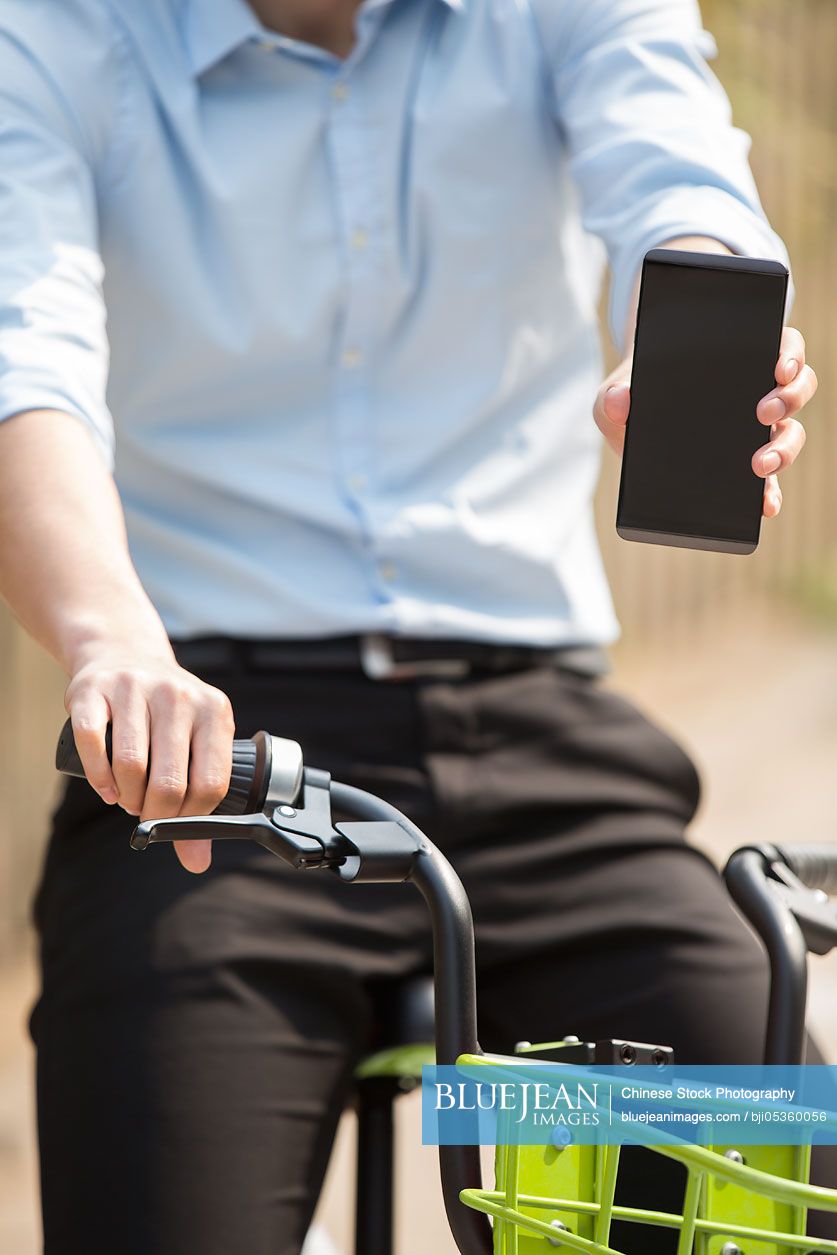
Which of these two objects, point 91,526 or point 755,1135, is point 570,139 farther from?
point 755,1135

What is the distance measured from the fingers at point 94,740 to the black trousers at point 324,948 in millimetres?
343

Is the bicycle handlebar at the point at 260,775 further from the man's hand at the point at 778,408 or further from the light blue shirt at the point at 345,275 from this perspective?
the light blue shirt at the point at 345,275

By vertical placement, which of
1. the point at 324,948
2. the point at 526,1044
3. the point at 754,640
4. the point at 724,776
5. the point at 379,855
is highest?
the point at 379,855

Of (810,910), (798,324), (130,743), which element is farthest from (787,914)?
(798,324)

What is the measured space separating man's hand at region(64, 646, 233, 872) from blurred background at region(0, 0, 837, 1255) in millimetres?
2144

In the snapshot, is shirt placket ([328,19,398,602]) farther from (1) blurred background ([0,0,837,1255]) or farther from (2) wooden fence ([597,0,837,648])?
(2) wooden fence ([597,0,837,648])

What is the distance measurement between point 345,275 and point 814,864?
595 millimetres

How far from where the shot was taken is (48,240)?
110 centimetres

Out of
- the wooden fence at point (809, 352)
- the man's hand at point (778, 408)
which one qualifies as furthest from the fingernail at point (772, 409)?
the wooden fence at point (809, 352)

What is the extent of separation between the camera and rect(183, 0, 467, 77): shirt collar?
4.09 ft

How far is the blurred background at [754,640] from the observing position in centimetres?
335

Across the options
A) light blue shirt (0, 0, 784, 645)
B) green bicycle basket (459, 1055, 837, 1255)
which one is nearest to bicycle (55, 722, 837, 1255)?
green bicycle basket (459, 1055, 837, 1255)

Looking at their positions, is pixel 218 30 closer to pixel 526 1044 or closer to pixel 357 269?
pixel 357 269

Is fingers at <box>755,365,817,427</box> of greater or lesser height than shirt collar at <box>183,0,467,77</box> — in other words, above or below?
below
